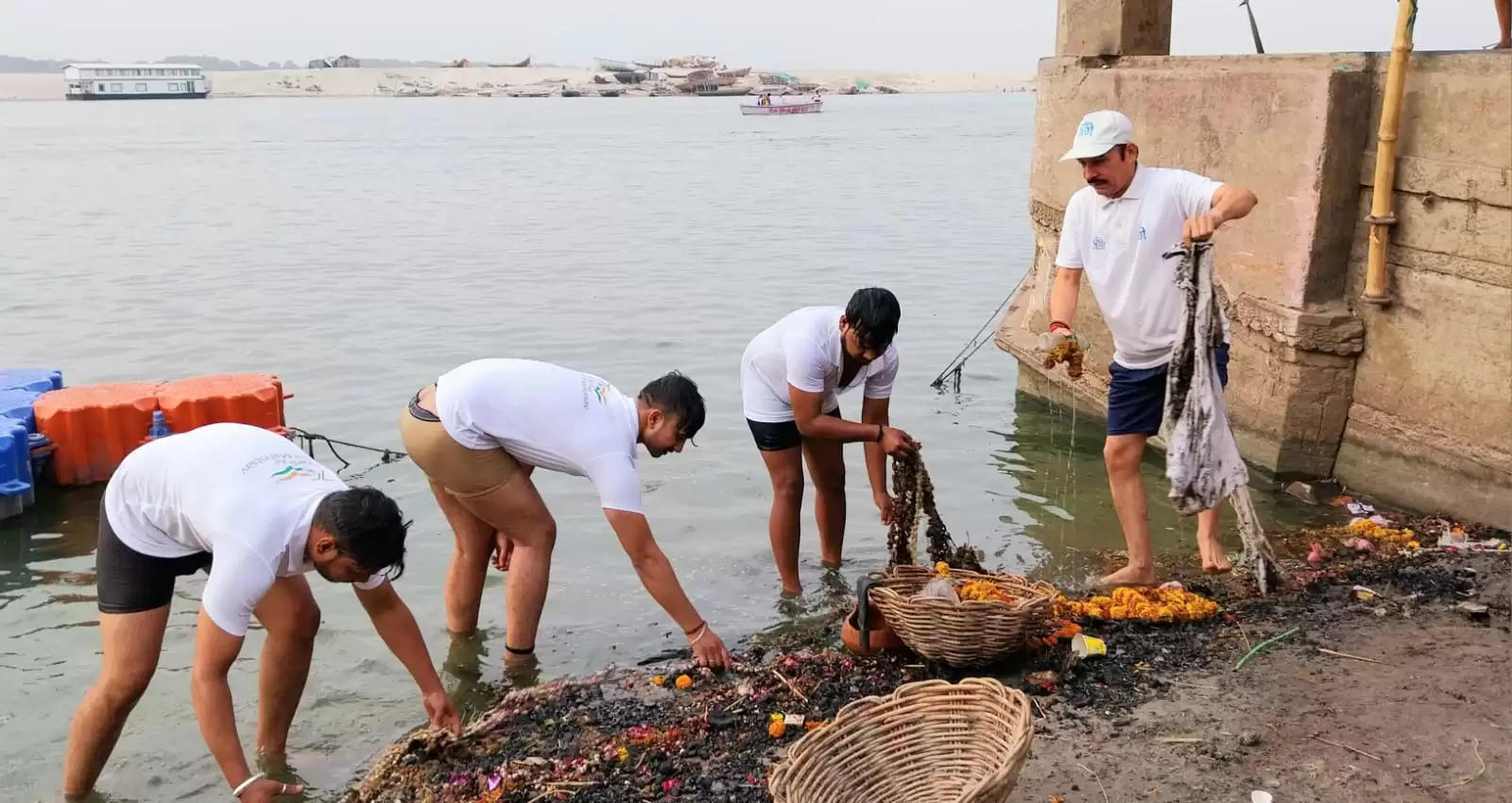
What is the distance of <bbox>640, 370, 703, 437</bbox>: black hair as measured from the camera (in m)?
4.68

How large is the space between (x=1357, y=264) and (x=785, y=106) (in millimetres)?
75134

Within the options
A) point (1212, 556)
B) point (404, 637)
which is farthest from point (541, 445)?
point (1212, 556)

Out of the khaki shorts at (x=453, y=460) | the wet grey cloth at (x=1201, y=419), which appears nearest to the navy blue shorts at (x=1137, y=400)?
the wet grey cloth at (x=1201, y=419)

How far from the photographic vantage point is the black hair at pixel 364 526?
3.66m

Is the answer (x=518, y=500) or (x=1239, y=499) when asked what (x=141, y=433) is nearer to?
(x=518, y=500)

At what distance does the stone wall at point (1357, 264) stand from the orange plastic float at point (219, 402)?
632 cm

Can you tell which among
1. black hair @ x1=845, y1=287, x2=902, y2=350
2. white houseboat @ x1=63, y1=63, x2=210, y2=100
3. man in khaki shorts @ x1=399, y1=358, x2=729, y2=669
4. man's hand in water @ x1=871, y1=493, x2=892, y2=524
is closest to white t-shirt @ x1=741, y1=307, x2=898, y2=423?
black hair @ x1=845, y1=287, x2=902, y2=350

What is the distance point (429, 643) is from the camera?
6191mm

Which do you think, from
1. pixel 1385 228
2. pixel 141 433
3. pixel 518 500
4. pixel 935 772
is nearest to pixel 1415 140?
pixel 1385 228

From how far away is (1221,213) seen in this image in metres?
5.00

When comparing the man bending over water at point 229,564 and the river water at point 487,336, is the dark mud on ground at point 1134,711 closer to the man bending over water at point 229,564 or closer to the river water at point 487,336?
the man bending over water at point 229,564

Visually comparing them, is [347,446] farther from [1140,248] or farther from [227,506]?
[1140,248]

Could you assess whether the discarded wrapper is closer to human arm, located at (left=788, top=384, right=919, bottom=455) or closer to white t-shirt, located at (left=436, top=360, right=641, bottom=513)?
human arm, located at (left=788, top=384, right=919, bottom=455)

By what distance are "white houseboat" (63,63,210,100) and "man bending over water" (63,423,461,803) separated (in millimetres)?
115093
